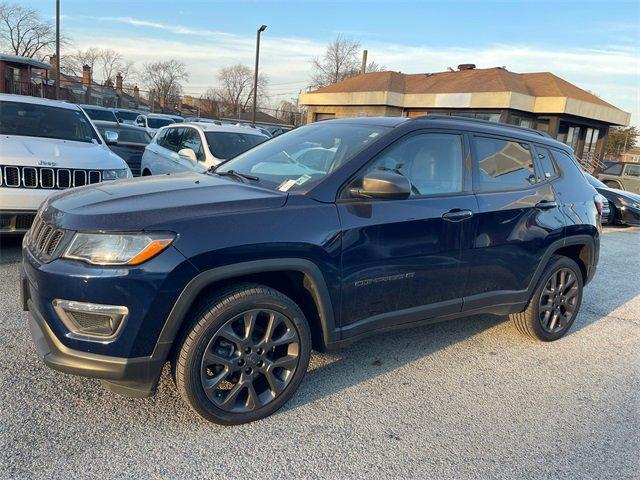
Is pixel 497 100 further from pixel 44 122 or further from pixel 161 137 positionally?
pixel 44 122

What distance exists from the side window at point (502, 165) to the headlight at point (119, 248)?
7.71 feet

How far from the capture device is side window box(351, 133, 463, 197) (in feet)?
10.6

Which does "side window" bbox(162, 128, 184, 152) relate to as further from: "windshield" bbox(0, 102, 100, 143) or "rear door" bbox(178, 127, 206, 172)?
"windshield" bbox(0, 102, 100, 143)

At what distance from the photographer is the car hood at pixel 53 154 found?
4.88m

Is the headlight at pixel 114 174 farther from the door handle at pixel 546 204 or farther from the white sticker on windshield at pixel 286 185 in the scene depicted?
the door handle at pixel 546 204

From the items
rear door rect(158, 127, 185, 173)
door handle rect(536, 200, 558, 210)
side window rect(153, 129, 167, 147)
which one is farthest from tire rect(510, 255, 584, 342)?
side window rect(153, 129, 167, 147)

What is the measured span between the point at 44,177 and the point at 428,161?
12.7ft

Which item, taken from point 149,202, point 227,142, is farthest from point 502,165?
point 227,142

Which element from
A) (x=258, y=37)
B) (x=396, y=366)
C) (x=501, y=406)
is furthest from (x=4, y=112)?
(x=258, y=37)

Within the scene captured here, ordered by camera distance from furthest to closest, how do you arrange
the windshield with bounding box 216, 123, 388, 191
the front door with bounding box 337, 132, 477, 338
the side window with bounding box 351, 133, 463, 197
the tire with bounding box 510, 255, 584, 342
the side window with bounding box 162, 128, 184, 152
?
1. the side window with bounding box 162, 128, 184, 152
2. the tire with bounding box 510, 255, 584, 342
3. the side window with bounding box 351, 133, 463, 197
4. the windshield with bounding box 216, 123, 388, 191
5. the front door with bounding box 337, 132, 477, 338

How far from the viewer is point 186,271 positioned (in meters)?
2.42

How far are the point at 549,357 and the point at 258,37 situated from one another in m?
25.0

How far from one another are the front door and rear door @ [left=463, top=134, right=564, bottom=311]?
0.46 feet

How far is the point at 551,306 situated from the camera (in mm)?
4309
